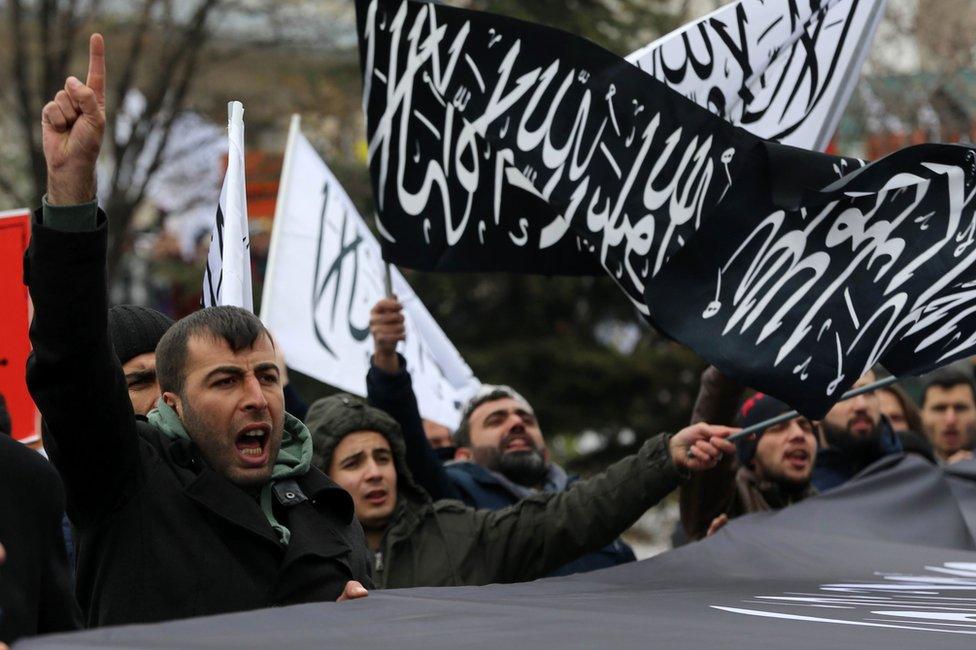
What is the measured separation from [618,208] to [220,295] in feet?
4.05

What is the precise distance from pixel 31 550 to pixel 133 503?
2.20 feet

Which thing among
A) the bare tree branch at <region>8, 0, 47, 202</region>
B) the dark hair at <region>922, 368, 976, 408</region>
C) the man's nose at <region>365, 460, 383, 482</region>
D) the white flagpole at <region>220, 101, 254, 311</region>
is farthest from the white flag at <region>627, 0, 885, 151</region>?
the bare tree branch at <region>8, 0, 47, 202</region>

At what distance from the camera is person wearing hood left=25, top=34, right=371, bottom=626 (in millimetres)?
3314

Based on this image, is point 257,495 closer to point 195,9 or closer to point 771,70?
point 771,70

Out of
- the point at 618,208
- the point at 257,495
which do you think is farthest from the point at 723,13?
the point at 257,495

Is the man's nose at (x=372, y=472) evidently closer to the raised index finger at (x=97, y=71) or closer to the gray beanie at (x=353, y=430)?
the gray beanie at (x=353, y=430)

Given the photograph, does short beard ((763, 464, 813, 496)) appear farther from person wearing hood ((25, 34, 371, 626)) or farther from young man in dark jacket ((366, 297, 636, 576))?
person wearing hood ((25, 34, 371, 626))

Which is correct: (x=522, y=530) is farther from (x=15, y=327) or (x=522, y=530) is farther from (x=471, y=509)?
(x=15, y=327)

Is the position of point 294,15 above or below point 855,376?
above

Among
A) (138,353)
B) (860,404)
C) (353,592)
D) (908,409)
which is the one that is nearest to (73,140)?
(353,592)

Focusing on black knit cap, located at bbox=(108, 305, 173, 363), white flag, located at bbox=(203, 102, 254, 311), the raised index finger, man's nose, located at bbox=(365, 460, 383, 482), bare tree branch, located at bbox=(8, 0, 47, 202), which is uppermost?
bare tree branch, located at bbox=(8, 0, 47, 202)

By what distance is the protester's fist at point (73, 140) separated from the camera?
3.29m

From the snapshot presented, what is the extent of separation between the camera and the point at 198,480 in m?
3.73

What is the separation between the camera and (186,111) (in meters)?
16.9
